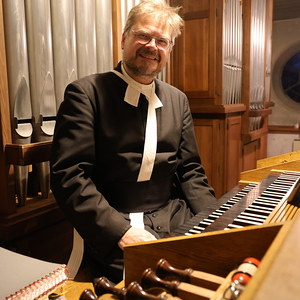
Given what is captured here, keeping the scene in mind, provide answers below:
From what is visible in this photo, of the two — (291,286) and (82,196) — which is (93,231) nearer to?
(82,196)

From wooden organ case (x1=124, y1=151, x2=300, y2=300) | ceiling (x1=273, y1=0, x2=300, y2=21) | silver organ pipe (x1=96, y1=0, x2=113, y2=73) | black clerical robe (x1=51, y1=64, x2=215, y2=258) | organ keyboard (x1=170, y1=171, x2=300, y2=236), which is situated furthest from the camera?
ceiling (x1=273, y1=0, x2=300, y2=21)

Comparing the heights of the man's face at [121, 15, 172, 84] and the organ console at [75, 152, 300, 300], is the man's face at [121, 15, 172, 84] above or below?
above

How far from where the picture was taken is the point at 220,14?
3.47 m

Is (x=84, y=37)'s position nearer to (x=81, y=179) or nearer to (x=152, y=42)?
(x=152, y=42)

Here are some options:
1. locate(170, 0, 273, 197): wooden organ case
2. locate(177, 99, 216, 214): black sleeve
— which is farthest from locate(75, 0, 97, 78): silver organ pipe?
locate(170, 0, 273, 197): wooden organ case

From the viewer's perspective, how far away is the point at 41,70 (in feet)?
6.23

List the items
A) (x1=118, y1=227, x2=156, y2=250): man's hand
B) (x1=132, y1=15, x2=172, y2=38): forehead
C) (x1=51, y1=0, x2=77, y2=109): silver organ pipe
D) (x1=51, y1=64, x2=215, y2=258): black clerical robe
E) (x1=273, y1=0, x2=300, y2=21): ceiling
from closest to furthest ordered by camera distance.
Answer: (x1=118, y1=227, x2=156, y2=250): man's hand < (x1=51, y1=64, x2=215, y2=258): black clerical robe < (x1=132, y1=15, x2=172, y2=38): forehead < (x1=51, y1=0, x2=77, y2=109): silver organ pipe < (x1=273, y1=0, x2=300, y2=21): ceiling

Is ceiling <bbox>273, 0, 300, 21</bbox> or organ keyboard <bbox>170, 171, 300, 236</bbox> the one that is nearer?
organ keyboard <bbox>170, 171, 300, 236</bbox>

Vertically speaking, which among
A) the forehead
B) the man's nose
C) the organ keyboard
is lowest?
the organ keyboard

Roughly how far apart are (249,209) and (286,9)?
249 inches

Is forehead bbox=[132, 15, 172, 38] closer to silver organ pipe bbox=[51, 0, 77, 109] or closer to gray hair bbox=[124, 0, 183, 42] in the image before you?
gray hair bbox=[124, 0, 183, 42]

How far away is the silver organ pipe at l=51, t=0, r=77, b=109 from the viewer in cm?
200

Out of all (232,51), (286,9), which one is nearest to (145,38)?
(232,51)

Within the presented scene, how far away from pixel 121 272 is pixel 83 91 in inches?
34.9
